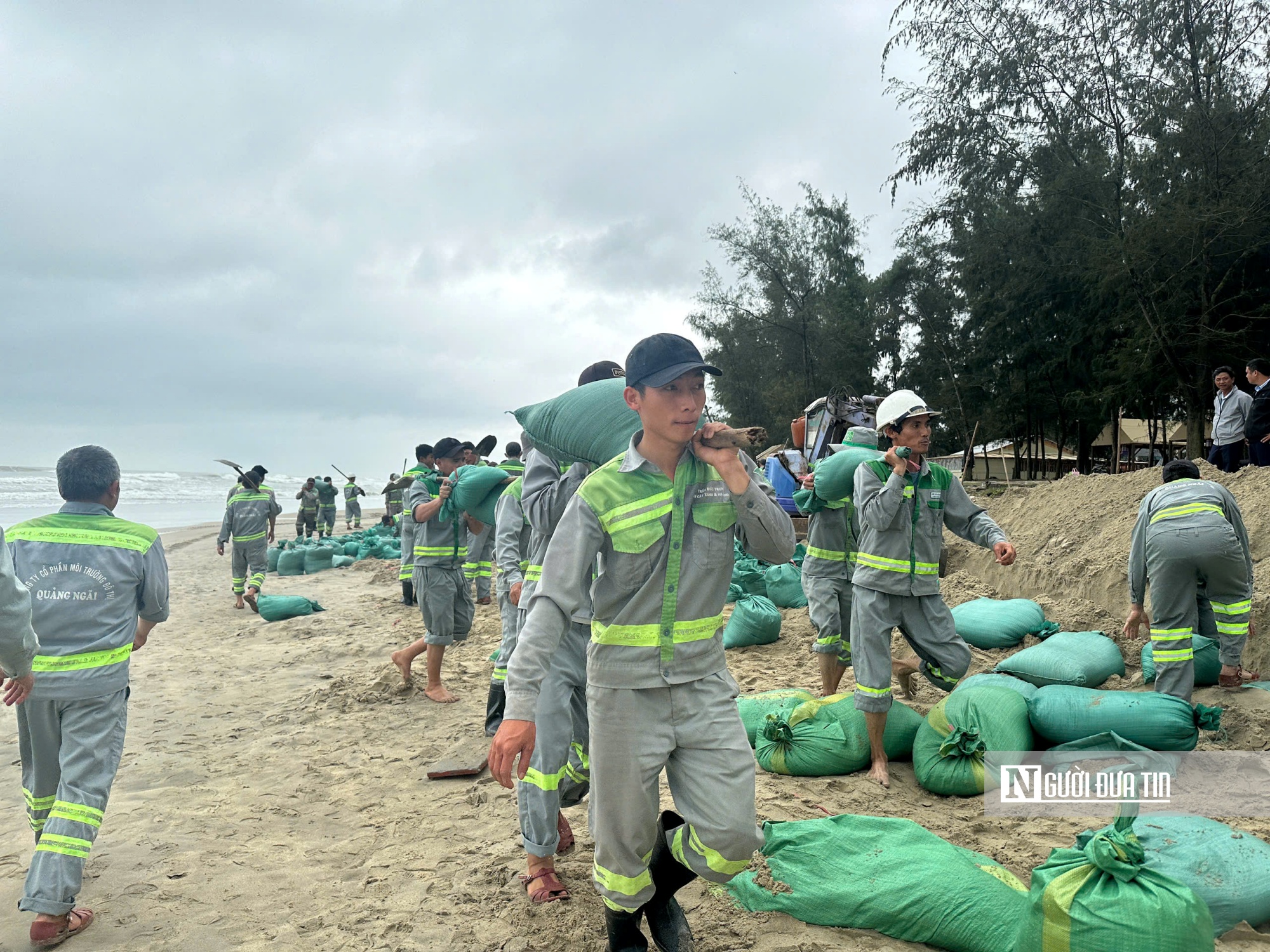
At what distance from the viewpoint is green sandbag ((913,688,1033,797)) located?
3.42 metres

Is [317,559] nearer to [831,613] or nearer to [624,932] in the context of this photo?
[831,613]

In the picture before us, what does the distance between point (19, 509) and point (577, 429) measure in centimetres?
3211

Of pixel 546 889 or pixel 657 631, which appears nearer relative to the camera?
pixel 657 631

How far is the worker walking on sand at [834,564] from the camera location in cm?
484

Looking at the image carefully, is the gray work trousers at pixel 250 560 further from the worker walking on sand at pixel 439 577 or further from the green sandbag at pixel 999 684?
the green sandbag at pixel 999 684

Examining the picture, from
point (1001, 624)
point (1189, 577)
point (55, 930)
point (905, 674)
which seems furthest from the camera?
point (1001, 624)

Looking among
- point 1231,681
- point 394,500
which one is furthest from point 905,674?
point 394,500

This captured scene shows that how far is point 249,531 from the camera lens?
10180mm

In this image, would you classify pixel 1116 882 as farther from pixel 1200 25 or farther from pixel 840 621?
pixel 1200 25

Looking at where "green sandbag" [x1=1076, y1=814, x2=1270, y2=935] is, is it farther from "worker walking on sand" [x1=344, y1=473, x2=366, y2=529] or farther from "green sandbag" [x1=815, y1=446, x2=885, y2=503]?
"worker walking on sand" [x1=344, y1=473, x2=366, y2=529]

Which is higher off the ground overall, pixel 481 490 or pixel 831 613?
pixel 481 490

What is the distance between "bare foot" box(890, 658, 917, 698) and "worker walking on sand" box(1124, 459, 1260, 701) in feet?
3.97

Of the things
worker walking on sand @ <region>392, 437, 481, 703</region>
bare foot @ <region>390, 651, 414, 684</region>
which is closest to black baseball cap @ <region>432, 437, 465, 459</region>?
worker walking on sand @ <region>392, 437, 481, 703</region>

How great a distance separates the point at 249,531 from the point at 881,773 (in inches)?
357
